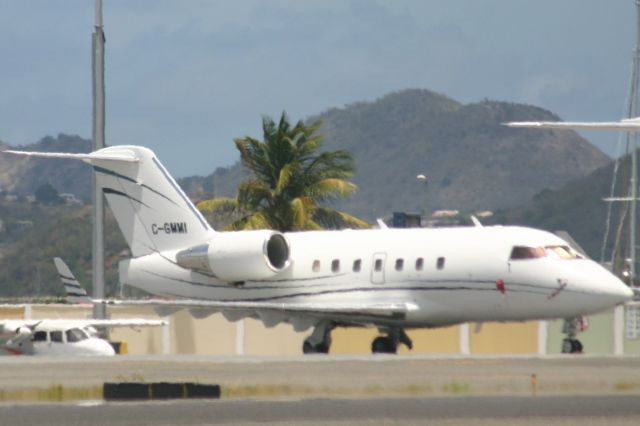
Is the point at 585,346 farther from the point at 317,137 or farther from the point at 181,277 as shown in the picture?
the point at 317,137

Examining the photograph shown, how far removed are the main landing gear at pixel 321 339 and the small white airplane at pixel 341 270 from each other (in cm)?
2

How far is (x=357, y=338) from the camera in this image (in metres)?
43.2

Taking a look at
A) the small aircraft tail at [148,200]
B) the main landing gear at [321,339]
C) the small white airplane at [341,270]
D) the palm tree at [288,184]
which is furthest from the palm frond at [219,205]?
the main landing gear at [321,339]

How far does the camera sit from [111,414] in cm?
2077

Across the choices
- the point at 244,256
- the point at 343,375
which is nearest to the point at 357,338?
the point at 244,256

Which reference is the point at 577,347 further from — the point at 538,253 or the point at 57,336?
the point at 57,336

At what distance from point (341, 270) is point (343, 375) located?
12.9m

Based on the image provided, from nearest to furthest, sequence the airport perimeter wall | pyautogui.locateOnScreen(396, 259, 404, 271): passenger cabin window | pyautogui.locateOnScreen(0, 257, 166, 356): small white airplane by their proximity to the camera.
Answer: pyautogui.locateOnScreen(396, 259, 404, 271): passenger cabin window, the airport perimeter wall, pyautogui.locateOnScreen(0, 257, 166, 356): small white airplane

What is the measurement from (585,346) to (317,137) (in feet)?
49.0

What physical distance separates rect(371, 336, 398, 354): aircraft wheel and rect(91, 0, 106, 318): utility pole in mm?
8301

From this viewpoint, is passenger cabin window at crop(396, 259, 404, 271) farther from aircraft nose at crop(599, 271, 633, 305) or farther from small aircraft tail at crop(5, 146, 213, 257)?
small aircraft tail at crop(5, 146, 213, 257)

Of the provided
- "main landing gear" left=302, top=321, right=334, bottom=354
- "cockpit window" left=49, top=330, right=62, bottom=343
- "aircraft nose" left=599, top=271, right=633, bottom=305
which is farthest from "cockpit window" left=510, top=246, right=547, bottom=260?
"cockpit window" left=49, top=330, right=62, bottom=343

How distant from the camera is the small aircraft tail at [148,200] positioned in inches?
1635

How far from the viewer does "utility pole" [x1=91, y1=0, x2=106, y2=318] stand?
42.8m
